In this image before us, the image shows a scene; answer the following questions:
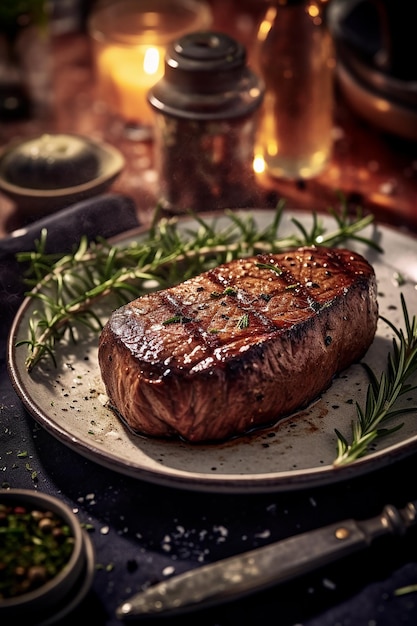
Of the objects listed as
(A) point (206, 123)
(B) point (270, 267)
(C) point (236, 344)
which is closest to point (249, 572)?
(C) point (236, 344)

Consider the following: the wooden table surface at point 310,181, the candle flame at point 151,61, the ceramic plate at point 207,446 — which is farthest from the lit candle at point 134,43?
the ceramic plate at point 207,446

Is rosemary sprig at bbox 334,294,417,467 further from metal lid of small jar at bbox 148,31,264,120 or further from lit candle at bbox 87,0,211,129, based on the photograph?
lit candle at bbox 87,0,211,129

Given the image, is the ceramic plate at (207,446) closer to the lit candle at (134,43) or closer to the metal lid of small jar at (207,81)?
the metal lid of small jar at (207,81)

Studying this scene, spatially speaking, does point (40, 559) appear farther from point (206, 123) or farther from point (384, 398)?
point (206, 123)

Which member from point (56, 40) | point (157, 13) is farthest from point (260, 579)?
point (56, 40)

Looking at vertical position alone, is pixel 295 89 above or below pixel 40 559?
above

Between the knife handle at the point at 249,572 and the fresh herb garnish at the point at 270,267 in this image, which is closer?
the knife handle at the point at 249,572
